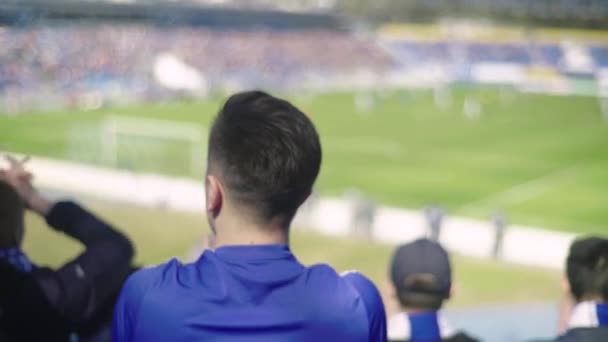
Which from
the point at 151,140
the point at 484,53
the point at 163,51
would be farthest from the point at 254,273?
the point at 484,53

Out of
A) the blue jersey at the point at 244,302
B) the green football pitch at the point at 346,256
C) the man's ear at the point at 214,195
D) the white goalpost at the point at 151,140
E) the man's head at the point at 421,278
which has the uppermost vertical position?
the man's ear at the point at 214,195

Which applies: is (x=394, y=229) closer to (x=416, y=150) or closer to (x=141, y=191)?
(x=141, y=191)

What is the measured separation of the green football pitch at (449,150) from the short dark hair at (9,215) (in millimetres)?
7945

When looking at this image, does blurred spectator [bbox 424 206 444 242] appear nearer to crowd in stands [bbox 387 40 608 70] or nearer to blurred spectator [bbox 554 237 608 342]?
blurred spectator [bbox 554 237 608 342]

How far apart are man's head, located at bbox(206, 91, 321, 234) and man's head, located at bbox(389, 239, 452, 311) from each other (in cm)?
98

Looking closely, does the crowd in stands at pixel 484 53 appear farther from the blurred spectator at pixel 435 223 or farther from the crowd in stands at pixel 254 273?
the crowd in stands at pixel 254 273

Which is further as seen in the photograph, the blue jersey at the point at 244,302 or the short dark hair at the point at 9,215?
the short dark hair at the point at 9,215

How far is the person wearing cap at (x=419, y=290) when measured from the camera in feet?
8.58

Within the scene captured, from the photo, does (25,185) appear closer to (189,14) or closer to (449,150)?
(449,150)

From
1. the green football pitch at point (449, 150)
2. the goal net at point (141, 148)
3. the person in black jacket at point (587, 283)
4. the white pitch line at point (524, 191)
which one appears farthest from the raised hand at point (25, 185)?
the goal net at point (141, 148)

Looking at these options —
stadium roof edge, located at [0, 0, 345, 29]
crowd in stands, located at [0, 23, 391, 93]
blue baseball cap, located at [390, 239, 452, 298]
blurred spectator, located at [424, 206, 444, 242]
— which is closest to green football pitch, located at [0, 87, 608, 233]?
crowd in stands, located at [0, 23, 391, 93]

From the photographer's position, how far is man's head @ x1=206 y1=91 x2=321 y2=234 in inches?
66.4

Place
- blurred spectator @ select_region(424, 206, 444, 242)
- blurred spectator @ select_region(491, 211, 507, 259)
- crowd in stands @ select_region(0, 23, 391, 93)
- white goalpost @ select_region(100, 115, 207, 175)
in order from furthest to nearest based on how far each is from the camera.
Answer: crowd in stands @ select_region(0, 23, 391, 93)
white goalpost @ select_region(100, 115, 207, 175)
blurred spectator @ select_region(424, 206, 444, 242)
blurred spectator @ select_region(491, 211, 507, 259)

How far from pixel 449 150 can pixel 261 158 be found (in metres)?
Result: 22.2
